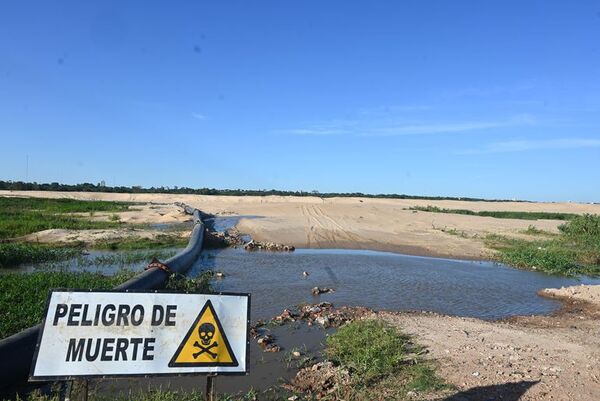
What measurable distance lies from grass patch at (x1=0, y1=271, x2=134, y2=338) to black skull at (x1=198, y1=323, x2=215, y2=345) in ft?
9.89

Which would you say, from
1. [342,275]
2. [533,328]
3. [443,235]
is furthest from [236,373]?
[443,235]

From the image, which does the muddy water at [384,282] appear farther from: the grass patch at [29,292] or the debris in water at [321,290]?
the grass patch at [29,292]

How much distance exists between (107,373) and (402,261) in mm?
15768

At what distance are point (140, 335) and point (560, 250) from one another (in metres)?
21.8

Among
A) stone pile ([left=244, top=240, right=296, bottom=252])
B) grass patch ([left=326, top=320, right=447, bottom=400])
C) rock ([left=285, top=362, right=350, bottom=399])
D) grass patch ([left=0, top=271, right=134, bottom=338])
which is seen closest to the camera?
grass patch ([left=326, top=320, right=447, bottom=400])

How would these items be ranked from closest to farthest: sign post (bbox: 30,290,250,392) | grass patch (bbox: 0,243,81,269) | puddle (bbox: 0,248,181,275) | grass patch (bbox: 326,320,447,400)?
sign post (bbox: 30,290,250,392), grass patch (bbox: 326,320,447,400), puddle (bbox: 0,248,181,275), grass patch (bbox: 0,243,81,269)

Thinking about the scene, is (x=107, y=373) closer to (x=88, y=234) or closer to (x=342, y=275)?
(x=342, y=275)

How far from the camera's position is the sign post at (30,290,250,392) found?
3.74m

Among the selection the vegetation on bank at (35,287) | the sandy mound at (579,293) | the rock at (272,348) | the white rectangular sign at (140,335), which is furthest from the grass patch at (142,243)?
the white rectangular sign at (140,335)

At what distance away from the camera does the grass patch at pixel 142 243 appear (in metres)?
18.7

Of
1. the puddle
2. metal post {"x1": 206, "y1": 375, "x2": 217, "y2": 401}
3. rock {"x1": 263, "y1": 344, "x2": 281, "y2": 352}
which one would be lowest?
rock {"x1": 263, "y1": 344, "x2": 281, "y2": 352}

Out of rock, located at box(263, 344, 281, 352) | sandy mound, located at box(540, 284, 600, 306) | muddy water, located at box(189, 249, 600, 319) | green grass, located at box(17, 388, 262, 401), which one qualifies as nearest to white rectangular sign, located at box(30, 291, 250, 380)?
green grass, located at box(17, 388, 262, 401)

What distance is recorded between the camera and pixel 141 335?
13.0ft

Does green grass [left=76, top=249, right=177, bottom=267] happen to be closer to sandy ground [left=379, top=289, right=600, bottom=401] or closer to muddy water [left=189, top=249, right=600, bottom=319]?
muddy water [left=189, top=249, right=600, bottom=319]
